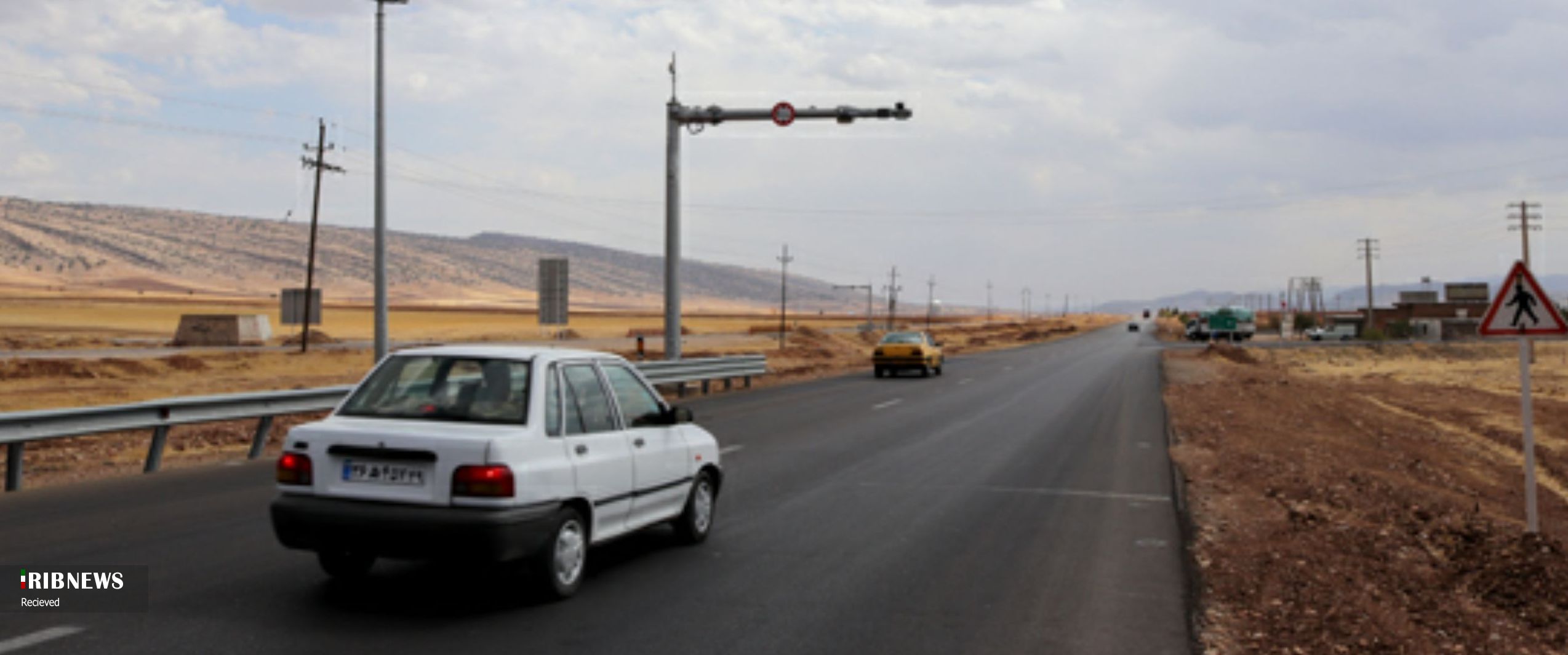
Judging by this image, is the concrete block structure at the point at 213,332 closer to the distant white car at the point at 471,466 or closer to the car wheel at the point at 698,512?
the car wheel at the point at 698,512

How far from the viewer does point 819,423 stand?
66.0ft

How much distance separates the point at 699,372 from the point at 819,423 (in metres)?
7.62

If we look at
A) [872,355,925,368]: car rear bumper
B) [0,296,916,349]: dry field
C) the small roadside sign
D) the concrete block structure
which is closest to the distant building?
[0,296,916,349]: dry field

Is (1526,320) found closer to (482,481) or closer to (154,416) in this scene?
(482,481)

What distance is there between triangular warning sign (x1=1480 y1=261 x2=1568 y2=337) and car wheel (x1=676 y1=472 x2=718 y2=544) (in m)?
6.41

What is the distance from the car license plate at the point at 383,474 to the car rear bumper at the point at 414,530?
122 mm

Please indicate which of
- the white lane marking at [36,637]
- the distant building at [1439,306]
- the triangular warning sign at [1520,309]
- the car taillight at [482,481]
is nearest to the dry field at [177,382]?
the white lane marking at [36,637]

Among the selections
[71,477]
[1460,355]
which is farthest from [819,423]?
[1460,355]

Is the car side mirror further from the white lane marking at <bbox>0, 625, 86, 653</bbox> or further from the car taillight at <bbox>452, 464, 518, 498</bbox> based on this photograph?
the white lane marking at <bbox>0, 625, 86, 653</bbox>

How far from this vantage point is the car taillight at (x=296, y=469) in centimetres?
668

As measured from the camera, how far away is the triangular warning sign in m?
9.72

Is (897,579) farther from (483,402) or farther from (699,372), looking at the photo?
(699,372)

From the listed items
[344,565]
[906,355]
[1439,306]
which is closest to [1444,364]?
[906,355]

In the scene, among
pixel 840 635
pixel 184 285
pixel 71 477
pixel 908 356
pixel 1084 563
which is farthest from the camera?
pixel 184 285
